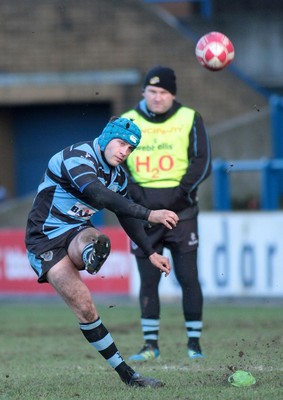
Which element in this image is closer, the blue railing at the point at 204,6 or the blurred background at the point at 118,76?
the blurred background at the point at 118,76

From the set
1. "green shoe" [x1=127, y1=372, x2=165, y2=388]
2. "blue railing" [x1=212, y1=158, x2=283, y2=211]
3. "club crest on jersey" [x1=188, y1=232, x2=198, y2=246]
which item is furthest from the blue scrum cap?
"blue railing" [x1=212, y1=158, x2=283, y2=211]

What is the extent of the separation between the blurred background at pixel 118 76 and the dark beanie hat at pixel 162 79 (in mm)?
8095

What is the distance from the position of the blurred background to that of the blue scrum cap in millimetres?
10129

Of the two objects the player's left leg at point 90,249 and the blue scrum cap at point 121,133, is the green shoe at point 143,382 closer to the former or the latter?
the player's left leg at point 90,249

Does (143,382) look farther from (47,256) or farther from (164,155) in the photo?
(164,155)

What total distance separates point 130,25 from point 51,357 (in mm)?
11956

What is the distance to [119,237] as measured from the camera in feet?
52.6

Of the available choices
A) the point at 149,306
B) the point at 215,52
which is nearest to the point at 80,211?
the point at 149,306

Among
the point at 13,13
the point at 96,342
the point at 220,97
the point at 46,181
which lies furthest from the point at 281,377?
the point at 13,13

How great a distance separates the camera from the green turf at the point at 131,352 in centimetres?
734

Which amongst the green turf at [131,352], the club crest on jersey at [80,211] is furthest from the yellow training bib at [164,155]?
the club crest on jersey at [80,211]

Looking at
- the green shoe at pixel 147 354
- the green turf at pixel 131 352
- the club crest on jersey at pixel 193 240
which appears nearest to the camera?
the green turf at pixel 131 352

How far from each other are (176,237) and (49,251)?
216 centimetres

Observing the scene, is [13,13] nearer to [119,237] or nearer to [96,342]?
[119,237]
